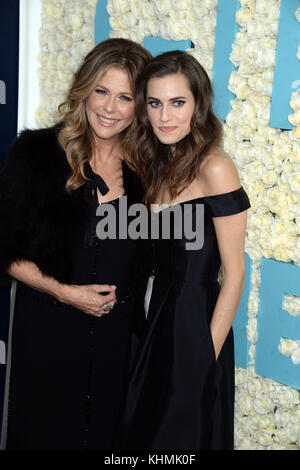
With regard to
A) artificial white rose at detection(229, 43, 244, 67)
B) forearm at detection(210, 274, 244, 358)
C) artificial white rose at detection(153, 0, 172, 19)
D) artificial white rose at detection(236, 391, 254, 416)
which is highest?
artificial white rose at detection(153, 0, 172, 19)

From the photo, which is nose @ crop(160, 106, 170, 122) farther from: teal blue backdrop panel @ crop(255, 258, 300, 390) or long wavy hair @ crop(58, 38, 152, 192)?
teal blue backdrop panel @ crop(255, 258, 300, 390)

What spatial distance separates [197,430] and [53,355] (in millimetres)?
658

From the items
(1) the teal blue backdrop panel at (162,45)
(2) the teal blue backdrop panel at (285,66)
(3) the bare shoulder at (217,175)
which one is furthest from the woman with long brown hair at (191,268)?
(1) the teal blue backdrop panel at (162,45)

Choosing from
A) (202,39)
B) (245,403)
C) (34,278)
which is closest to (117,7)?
(202,39)

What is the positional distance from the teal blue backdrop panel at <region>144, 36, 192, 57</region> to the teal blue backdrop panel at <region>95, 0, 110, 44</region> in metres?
0.32

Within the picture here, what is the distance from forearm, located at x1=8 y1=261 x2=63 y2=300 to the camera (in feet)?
7.12

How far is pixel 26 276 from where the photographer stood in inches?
86.6

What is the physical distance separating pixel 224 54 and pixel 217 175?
0.71 m

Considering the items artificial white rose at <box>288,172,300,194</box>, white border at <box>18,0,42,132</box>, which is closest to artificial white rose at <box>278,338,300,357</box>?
artificial white rose at <box>288,172,300,194</box>

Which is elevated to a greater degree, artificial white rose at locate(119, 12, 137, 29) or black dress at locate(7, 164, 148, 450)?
artificial white rose at locate(119, 12, 137, 29)

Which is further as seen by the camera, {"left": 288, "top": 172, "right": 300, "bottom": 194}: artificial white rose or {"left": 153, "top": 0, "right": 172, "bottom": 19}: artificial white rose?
{"left": 153, "top": 0, "right": 172, "bottom": 19}: artificial white rose

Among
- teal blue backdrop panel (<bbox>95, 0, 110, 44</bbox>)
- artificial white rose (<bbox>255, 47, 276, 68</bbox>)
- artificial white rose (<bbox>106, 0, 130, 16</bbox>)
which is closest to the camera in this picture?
artificial white rose (<bbox>255, 47, 276, 68</bbox>)

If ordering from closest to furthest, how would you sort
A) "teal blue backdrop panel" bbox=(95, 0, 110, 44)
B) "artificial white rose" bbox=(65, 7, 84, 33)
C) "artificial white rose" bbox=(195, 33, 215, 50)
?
"artificial white rose" bbox=(195, 33, 215, 50)
"teal blue backdrop panel" bbox=(95, 0, 110, 44)
"artificial white rose" bbox=(65, 7, 84, 33)

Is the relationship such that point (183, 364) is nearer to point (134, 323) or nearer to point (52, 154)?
point (134, 323)
